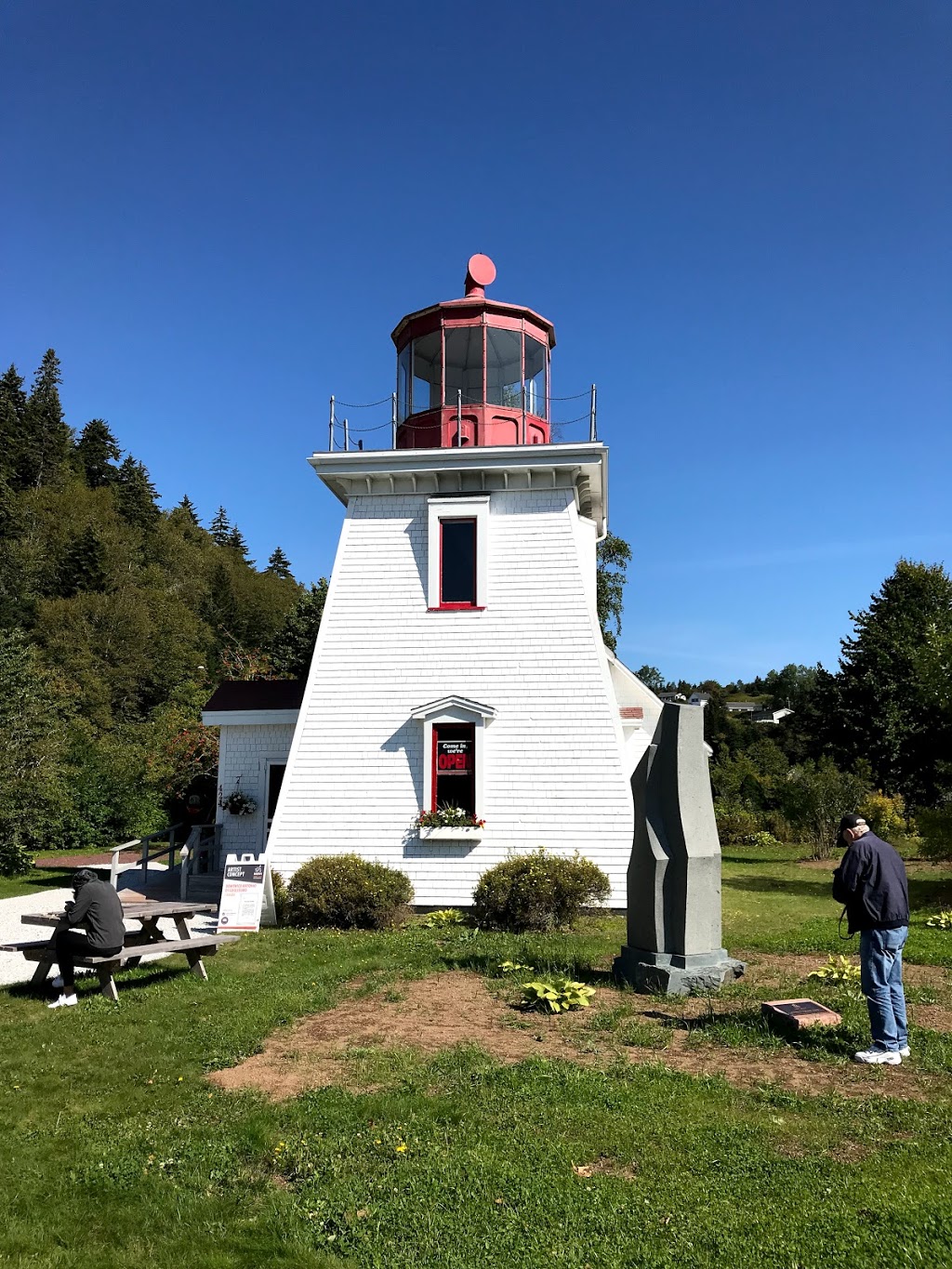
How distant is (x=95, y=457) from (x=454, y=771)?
76126mm

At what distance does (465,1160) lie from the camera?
4773mm

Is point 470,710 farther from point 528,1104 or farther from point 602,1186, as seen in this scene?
point 602,1186

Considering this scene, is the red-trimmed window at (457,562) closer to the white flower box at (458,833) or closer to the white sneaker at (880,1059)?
the white flower box at (458,833)

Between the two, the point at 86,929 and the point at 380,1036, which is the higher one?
the point at 86,929

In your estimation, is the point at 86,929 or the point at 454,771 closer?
the point at 86,929

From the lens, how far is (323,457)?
15547mm

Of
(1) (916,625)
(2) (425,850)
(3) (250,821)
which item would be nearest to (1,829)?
(3) (250,821)

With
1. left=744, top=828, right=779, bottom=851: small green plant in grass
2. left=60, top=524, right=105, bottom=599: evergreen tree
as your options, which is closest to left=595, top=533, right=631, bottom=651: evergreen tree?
left=744, top=828, right=779, bottom=851: small green plant in grass

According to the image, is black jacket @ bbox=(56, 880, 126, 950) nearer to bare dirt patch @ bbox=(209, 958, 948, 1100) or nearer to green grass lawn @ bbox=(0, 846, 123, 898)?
bare dirt patch @ bbox=(209, 958, 948, 1100)

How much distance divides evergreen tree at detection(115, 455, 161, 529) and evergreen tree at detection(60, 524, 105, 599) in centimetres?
1355

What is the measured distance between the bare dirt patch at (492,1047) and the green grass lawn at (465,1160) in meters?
0.15

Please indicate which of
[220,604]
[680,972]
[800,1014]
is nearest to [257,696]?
[680,972]

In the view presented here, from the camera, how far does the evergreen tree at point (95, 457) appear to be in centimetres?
7912

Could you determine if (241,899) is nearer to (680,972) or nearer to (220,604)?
(680,972)
